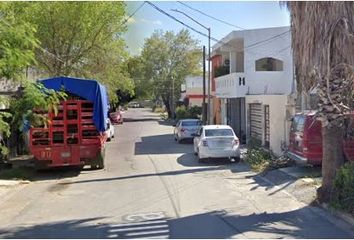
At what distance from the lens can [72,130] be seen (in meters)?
20.0

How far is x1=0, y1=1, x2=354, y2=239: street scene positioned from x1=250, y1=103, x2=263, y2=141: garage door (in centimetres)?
6

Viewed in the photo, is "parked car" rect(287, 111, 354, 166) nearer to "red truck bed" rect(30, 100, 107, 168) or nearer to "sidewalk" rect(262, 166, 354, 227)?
"sidewalk" rect(262, 166, 354, 227)

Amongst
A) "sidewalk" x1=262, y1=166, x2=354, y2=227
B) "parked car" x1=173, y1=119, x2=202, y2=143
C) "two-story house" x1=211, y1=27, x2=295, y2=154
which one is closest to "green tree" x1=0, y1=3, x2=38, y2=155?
"sidewalk" x1=262, y1=166, x2=354, y2=227

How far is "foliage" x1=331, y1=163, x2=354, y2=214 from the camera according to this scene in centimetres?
1056

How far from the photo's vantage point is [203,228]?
32.0 feet

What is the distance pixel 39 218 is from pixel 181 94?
7305cm

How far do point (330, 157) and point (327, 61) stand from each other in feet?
7.57

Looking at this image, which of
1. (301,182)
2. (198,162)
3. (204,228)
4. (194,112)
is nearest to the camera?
(204,228)

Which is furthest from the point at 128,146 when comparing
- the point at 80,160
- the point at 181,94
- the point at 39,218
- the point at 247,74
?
the point at 181,94

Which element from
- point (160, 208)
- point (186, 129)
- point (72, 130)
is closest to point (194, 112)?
point (186, 129)

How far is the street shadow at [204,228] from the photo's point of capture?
30.4 feet

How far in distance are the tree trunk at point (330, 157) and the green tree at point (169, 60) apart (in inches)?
2641

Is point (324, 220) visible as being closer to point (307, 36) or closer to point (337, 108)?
point (337, 108)

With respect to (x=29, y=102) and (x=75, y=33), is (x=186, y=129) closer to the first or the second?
(x=75, y=33)
